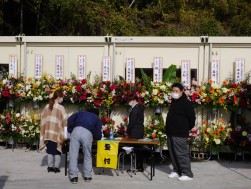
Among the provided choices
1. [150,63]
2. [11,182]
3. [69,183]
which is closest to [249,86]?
[150,63]

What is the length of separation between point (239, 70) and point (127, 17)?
400 inches

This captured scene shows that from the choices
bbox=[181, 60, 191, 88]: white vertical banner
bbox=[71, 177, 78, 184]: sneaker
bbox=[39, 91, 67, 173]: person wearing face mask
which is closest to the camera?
bbox=[71, 177, 78, 184]: sneaker

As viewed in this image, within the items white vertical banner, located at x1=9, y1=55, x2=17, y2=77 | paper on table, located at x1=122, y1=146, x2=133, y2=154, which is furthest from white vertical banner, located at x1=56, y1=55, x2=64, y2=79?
paper on table, located at x1=122, y1=146, x2=133, y2=154

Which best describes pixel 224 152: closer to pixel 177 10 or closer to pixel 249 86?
pixel 249 86

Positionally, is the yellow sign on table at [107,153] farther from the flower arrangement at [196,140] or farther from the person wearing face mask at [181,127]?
the flower arrangement at [196,140]

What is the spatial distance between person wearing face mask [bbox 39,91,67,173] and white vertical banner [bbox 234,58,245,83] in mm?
4656

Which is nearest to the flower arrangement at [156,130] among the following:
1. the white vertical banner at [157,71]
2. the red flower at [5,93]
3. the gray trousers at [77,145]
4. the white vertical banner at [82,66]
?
the white vertical banner at [157,71]

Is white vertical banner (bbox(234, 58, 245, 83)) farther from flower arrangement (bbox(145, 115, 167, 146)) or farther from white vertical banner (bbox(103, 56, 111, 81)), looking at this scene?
white vertical banner (bbox(103, 56, 111, 81))

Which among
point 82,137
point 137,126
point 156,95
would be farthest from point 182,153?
point 156,95

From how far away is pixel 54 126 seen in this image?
396 inches

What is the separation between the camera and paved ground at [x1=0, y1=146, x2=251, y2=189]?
8.93 metres

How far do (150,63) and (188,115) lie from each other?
11.2 feet

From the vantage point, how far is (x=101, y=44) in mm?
12711

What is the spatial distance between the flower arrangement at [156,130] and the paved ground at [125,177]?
676 millimetres
